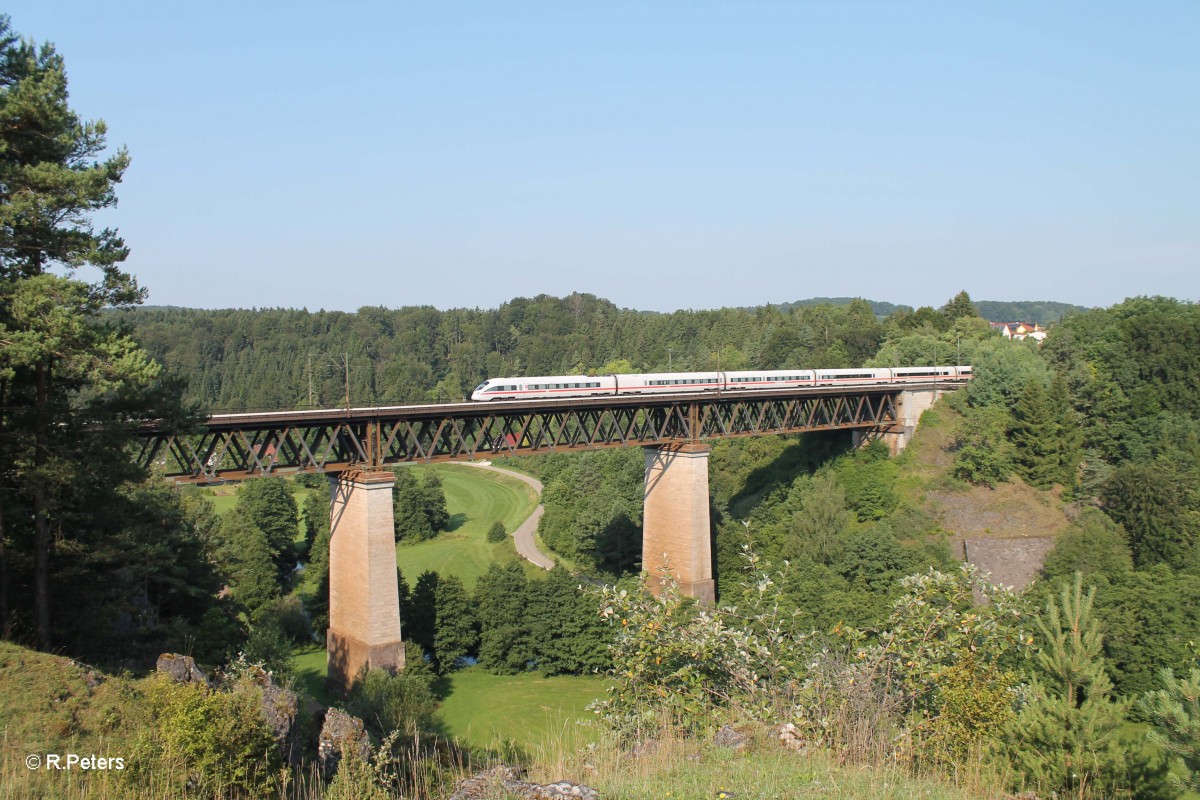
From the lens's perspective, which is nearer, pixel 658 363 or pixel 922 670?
pixel 922 670

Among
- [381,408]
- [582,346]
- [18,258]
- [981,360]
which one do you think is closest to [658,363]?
[582,346]

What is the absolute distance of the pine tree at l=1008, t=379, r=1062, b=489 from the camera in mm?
53094

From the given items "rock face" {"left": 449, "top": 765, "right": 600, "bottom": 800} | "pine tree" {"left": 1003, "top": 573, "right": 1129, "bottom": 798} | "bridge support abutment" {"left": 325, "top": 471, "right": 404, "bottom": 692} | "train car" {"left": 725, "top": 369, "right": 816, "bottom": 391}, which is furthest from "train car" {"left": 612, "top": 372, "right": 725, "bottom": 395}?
"rock face" {"left": 449, "top": 765, "right": 600, "bottom": 800}

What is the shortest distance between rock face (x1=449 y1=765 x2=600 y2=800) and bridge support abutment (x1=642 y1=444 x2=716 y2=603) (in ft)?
119

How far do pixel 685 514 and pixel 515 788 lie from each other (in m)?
37.8

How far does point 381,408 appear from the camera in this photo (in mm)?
36031

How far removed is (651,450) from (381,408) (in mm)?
17535

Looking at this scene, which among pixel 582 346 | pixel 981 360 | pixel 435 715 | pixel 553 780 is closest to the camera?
pixel 553 780

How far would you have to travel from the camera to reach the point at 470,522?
285 feet

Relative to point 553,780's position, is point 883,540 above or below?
below

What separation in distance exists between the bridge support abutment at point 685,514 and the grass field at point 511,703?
25.7 ft

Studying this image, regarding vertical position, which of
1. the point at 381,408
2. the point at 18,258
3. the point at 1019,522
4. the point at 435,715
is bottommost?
the point at 435,715

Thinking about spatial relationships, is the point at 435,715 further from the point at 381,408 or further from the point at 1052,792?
the point at 1052,792

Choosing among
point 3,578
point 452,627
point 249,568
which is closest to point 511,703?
point 452,627
